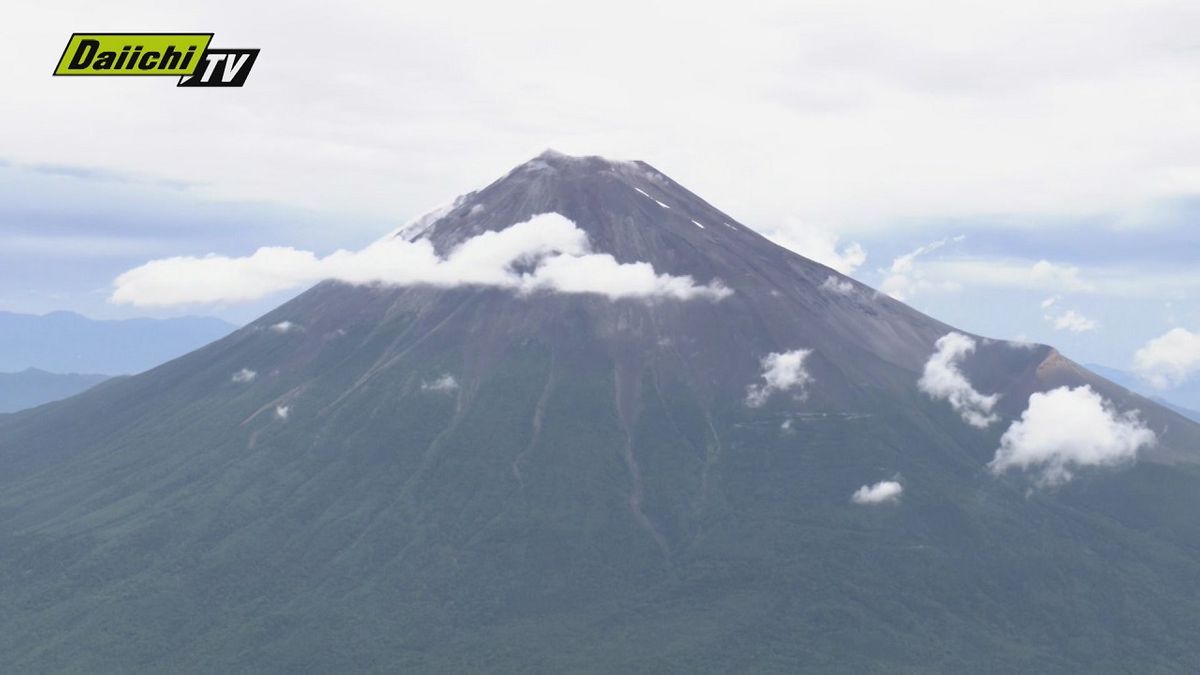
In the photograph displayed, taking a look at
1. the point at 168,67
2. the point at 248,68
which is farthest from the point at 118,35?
the point at 248,68

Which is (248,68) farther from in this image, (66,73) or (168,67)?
(66,73)

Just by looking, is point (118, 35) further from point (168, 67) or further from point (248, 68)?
point (248, 68)

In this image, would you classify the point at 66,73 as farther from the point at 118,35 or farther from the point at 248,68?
the point at 248,68

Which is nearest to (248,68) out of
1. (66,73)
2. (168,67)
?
(168,67)

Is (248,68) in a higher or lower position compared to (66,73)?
higher
